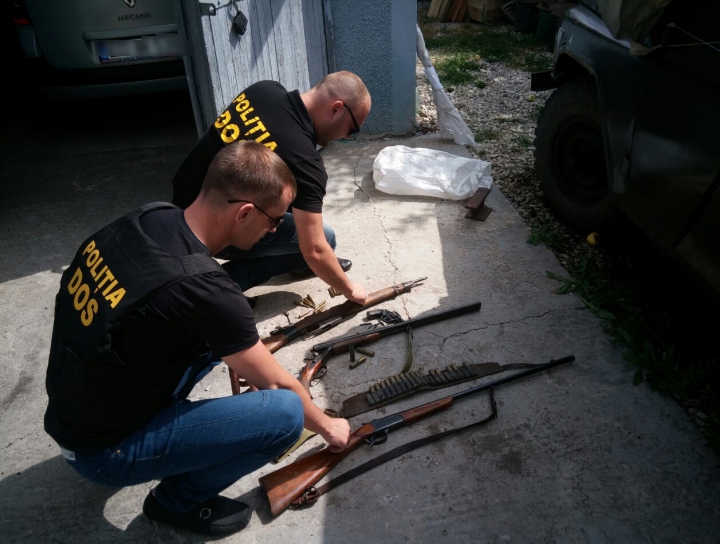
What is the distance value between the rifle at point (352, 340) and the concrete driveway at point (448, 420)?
2.4 inches

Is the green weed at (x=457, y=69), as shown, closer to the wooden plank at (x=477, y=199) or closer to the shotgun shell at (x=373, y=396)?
the wooden plank at (x=477, y=199)

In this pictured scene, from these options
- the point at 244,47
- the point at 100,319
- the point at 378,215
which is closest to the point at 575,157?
the point at 378,215

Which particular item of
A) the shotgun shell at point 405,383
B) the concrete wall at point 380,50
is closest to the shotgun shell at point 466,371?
the shotgun shell at point 405,383

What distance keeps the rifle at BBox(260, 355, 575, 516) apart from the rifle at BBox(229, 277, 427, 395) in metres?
0.77

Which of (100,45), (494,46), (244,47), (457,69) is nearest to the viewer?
(244,47)

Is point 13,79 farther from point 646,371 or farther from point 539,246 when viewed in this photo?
point 646,371

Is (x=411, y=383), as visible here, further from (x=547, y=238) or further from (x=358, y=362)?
(x=547, y=238)

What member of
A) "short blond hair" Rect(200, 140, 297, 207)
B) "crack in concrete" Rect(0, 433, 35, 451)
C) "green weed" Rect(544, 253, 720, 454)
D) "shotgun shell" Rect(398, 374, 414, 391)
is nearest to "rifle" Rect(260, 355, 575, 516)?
"shotgun shell" Rect(398, 374, 414, 391)

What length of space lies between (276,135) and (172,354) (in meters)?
1.32

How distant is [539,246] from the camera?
3.96 m

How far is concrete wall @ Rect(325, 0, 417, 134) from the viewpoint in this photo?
5.31 meters

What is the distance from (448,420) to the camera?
2.66m

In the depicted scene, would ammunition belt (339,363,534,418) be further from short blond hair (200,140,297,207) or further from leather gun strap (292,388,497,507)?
short blond hair (200,140,297,207)

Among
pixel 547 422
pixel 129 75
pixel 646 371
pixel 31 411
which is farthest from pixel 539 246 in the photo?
pixel 129 75
